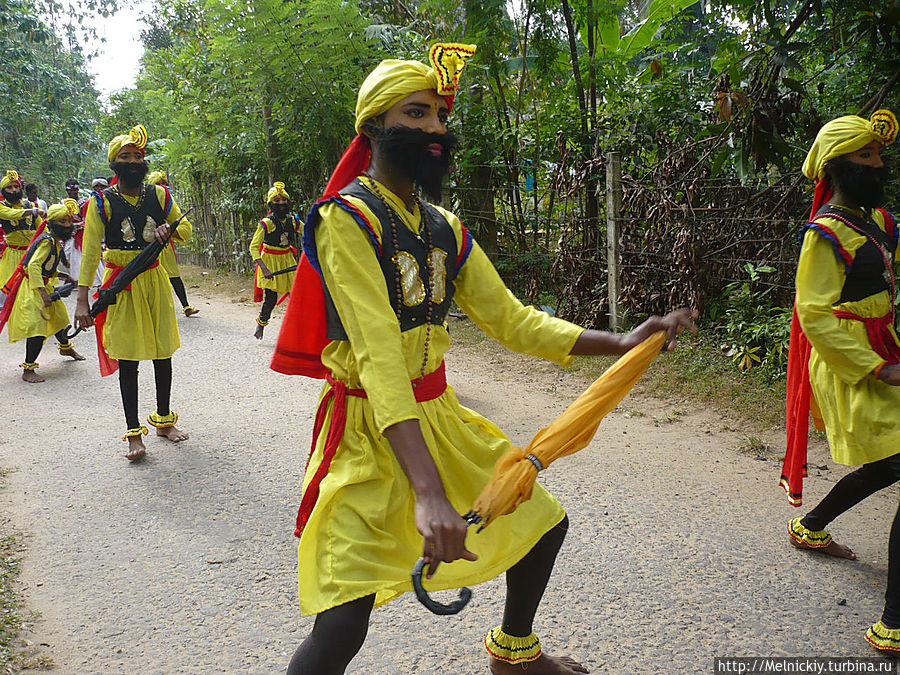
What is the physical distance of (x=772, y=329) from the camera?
6301mm

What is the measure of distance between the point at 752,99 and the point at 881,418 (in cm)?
340

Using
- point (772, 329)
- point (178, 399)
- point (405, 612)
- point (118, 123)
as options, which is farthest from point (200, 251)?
point (405, 612)

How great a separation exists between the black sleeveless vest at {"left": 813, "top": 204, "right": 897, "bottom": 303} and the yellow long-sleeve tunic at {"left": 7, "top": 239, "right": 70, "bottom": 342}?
7727mm

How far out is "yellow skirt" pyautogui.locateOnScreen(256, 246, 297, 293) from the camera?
9578 millimetres

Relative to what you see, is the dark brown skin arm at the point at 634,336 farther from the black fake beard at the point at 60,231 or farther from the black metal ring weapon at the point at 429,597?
the black fake beard at the point at 60,231

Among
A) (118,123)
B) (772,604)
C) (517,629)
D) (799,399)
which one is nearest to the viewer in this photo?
(517,629)

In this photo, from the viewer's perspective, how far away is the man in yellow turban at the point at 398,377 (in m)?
1.97

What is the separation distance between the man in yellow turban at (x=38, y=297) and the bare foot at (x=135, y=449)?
129 inches

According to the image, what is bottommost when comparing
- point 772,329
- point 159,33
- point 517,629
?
point 517,629

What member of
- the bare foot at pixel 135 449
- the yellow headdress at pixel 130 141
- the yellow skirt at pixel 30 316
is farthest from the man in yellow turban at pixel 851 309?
the yellow skirt at pixel 30 316

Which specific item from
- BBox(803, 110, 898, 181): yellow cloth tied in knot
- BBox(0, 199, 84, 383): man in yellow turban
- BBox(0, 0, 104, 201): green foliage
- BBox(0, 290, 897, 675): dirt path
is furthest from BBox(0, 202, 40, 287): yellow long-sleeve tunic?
BBox(0, 0, 104, 201): green foliage

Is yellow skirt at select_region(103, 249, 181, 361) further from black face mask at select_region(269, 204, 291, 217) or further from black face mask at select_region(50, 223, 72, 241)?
black face mask at select_region(269, 204, 291, 217)

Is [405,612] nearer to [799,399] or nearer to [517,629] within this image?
[517,629]

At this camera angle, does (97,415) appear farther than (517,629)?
Yes
